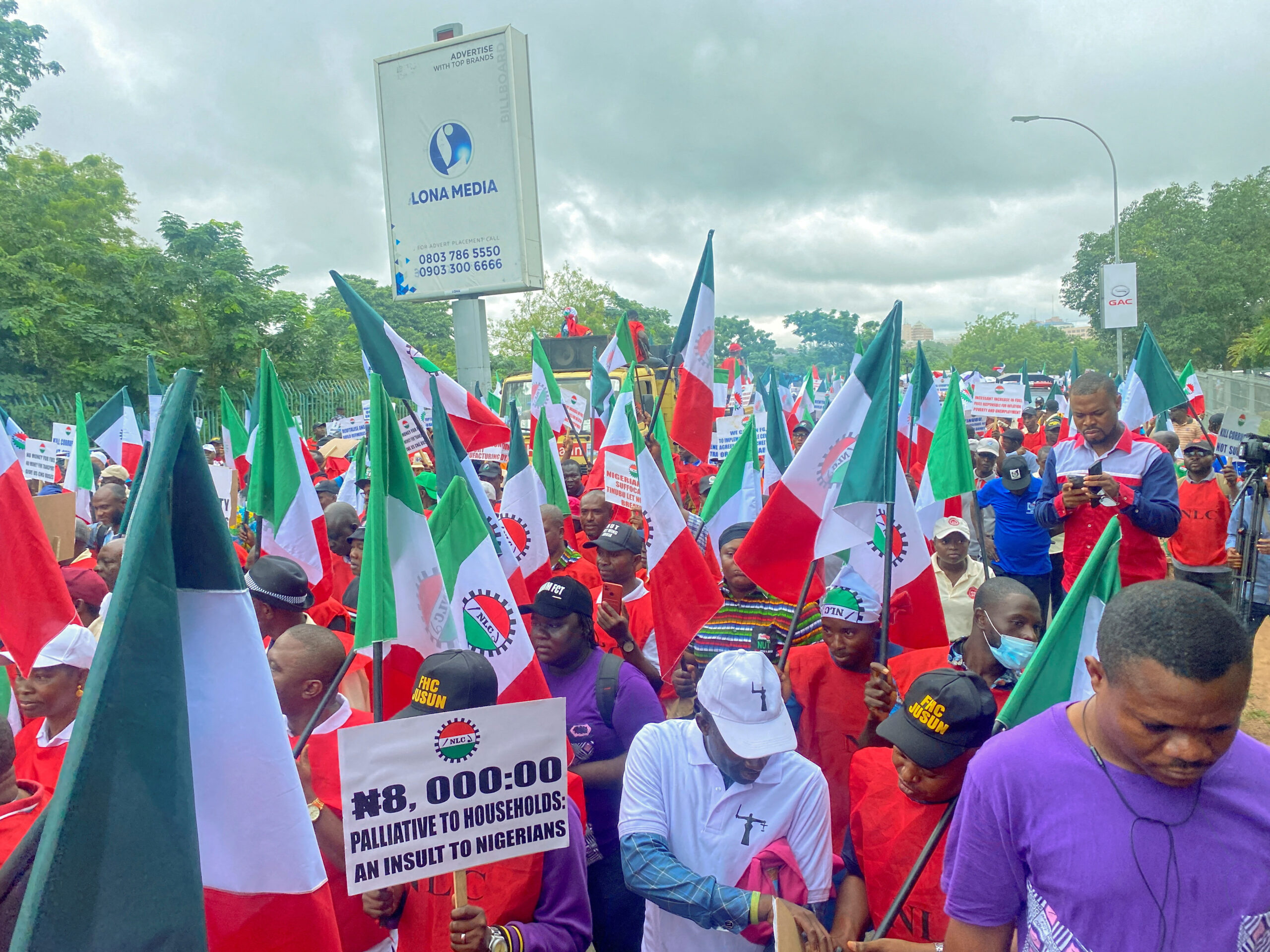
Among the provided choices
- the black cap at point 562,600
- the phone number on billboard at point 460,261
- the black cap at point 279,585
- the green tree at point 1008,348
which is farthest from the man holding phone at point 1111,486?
the green tree at point 1008,348

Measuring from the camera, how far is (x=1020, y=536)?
6395 millimetres

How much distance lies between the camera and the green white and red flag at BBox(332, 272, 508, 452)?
16.9 ft

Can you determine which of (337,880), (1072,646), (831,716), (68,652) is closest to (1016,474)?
(831,716)

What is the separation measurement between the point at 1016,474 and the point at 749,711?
15.7ft

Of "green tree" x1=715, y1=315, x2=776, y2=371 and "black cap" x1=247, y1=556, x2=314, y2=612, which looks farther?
"green tree" x1=715, y1=315, x2=776, y2=371

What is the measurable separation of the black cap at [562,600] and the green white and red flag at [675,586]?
1.99 ft

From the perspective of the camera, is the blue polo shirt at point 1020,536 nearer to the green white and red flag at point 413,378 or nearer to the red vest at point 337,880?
the green white and red flag at point 413,378

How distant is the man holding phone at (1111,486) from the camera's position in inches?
177

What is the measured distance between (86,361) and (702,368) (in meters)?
21.6

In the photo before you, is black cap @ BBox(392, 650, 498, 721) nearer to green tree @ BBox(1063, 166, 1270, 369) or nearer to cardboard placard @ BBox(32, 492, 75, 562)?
cardboard placard @ BBox(32, 492, 75, 562)

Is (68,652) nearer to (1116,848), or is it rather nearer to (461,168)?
(1116,848)

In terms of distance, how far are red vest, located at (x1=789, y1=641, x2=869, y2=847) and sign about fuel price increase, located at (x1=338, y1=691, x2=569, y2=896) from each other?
143 cm

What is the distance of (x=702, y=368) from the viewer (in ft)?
19.6

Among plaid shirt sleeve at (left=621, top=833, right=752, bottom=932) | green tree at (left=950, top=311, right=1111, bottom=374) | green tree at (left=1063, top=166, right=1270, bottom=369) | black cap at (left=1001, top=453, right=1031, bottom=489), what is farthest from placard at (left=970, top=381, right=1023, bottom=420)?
green tree at (left=950, top=311, right=1111, bottom=374)
